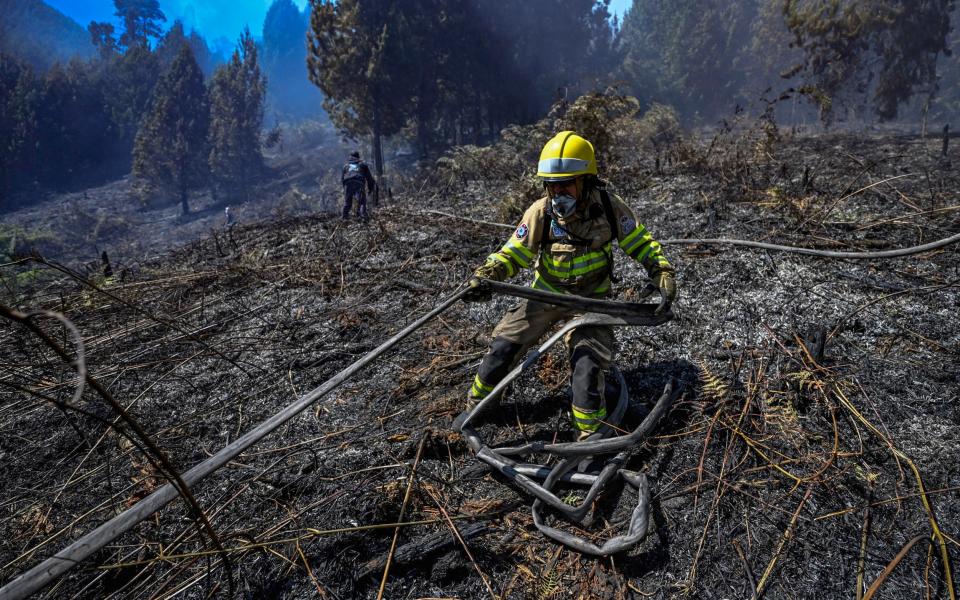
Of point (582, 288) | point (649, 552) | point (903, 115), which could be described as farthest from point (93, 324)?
point (903, 115)

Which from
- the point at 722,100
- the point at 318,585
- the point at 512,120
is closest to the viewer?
the point at 318,585

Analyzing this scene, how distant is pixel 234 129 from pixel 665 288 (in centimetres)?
3295

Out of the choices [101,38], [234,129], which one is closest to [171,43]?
[101,38]

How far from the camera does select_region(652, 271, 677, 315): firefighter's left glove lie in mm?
2833

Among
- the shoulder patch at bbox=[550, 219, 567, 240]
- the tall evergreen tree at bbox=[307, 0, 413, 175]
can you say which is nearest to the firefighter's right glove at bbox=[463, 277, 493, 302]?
the shoulder patch at bbox=[550, 219, 567, 240]

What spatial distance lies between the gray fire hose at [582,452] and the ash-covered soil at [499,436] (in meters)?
0.11

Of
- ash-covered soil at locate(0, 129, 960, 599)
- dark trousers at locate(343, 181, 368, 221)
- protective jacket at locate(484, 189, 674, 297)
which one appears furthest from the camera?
dark trousers at locate(343, 181, 368, 221)

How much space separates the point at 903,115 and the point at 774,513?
5359 cm

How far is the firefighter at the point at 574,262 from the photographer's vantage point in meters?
2.83

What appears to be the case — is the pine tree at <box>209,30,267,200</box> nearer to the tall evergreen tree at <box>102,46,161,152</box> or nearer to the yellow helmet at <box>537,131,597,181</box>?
the tall evergreen tree at <box>102,46,161,152</box>

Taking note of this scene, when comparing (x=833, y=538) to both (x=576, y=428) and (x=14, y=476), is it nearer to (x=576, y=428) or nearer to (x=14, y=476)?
(x=576, y=428)

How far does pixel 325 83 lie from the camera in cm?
1952

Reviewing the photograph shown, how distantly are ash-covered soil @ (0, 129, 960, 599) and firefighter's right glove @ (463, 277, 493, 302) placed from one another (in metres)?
0.93

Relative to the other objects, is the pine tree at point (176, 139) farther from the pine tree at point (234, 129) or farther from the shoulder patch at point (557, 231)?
the shoulder patch at point (557, 231)
